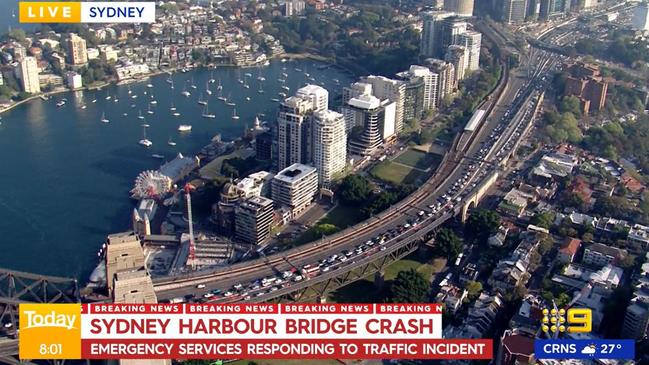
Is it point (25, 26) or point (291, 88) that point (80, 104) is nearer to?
point (291, 88)

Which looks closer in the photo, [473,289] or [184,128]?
[473,289]

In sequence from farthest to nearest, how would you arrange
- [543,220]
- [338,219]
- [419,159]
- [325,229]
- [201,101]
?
1. [201,101]
2. [419,159]
3. [338,219]
4. [543,220]
5. [325,229]

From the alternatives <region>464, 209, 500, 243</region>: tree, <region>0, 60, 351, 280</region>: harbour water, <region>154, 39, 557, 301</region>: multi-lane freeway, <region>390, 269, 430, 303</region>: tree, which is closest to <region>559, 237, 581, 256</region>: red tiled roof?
<region>464, 209, 500, 243</region>: tree

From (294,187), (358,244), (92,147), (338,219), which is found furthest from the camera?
(92,147)

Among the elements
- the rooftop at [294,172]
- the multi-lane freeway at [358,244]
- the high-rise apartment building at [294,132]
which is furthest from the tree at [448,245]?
the high-rise apartment building at [294,132]

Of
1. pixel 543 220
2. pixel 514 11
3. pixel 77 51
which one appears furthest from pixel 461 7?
pixel 543 220

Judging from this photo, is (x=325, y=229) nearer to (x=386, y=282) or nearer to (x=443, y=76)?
(x=386, y=282)

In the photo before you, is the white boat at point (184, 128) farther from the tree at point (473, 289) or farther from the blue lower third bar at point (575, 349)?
the blue lower third bar at point (575, 349)
